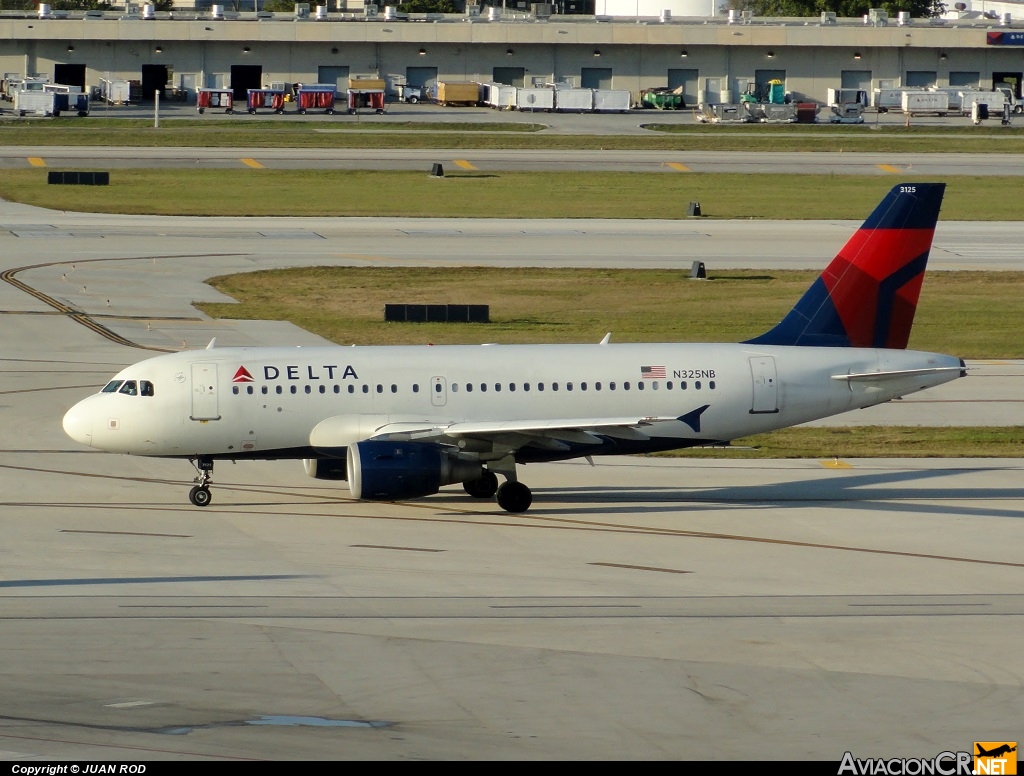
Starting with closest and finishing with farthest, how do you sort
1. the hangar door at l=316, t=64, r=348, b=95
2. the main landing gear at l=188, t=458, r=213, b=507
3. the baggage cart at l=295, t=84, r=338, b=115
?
the main landing gear at l=188, t=458, r=213, b=507 < the baggage cart at l=295, t=84, r=338, b=115 < the hangar door at l=316, t=64, r=348, b=95

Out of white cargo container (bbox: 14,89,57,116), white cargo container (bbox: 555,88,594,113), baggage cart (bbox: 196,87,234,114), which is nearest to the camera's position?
white cargo container (bbox: 14,89,57,116)

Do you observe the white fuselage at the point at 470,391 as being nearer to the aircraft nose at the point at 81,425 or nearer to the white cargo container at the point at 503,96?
the aircraft nose at the point at 81,425

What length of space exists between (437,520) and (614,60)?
447 feet

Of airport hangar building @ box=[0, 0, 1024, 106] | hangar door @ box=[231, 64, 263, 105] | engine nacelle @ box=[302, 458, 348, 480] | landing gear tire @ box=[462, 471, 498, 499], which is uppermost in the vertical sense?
airport hangar building @ box=[0, 0, 1024, 106]

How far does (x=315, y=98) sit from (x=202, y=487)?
120739 mm

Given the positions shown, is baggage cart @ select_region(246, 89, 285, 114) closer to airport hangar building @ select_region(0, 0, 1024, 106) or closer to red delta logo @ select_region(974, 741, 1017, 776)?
airport hangar building @ select_region(0, 0, 1024, 106)

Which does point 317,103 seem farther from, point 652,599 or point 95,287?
point 652,599

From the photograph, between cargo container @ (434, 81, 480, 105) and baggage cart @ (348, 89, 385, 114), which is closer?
baggage cart @ (348, 89, 385, 114)

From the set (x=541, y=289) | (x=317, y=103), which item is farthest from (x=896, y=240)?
(x=317, y=103)

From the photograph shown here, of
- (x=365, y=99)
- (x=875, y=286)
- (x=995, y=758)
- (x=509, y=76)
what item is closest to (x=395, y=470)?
(x=875, y=286)

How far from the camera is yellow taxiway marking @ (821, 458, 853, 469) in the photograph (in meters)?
41.7

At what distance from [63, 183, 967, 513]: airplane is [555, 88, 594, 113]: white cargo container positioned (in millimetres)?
120742

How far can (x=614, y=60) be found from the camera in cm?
16412

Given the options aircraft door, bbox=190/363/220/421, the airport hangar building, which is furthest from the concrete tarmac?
the airport hangar building
